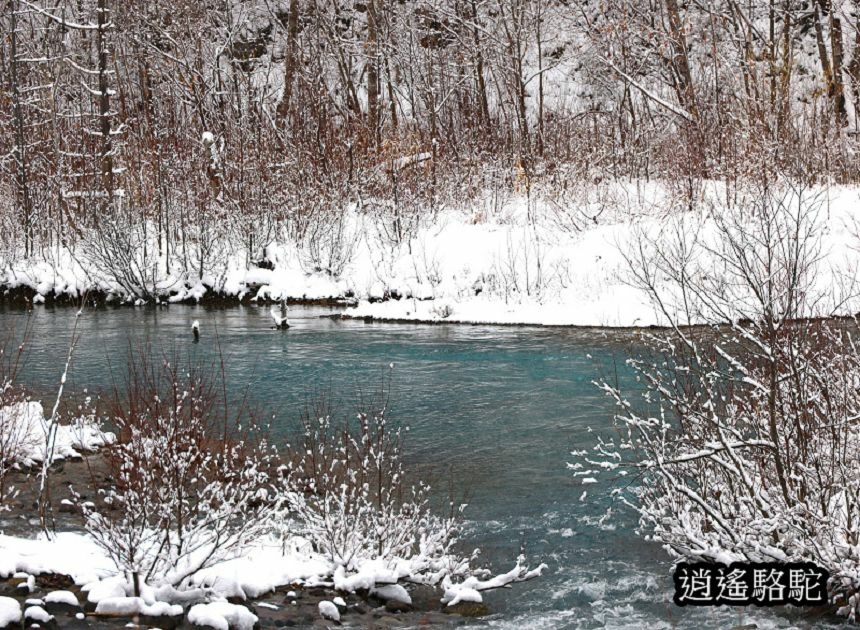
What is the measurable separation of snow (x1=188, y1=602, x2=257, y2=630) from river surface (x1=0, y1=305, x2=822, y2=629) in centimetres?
169

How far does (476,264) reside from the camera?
22.5 meters

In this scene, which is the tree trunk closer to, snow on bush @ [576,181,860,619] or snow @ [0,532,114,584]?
snow @ [0,532,114,584]

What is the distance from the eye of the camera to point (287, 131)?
96.5ft

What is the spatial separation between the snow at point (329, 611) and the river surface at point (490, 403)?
1080 millimetres

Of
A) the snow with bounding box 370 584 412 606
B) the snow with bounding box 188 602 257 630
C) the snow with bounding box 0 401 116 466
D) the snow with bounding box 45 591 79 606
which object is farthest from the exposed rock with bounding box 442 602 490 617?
the snow with bounding box 0 401 116 466

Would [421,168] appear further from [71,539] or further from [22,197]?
[71,539]

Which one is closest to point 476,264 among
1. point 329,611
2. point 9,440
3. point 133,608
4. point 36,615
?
point 9,440

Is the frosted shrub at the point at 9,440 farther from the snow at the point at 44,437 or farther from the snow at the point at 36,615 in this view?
the snow at the point at 36,615

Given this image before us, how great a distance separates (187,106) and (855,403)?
2994 centimetres

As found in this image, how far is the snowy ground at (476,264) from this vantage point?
20.5 m

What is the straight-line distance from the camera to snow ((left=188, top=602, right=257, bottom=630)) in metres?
5.44

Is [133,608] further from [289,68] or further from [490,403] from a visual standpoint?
[289,68]

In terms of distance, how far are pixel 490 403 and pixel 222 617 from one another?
7.72 meters

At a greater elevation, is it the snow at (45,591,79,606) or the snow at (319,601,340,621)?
the snow at (45,591,79,606)
